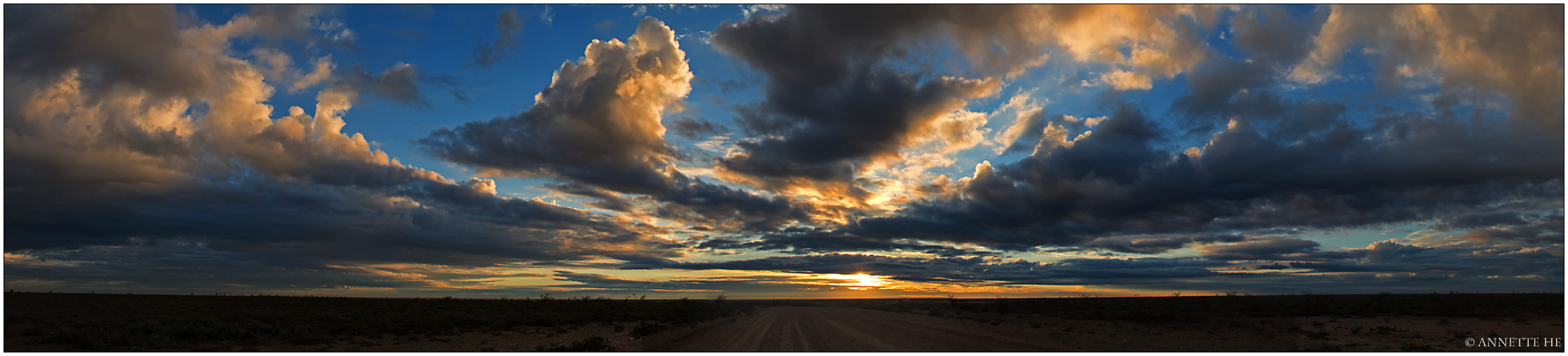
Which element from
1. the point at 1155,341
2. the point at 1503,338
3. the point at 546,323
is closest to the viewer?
the point at 1503,338

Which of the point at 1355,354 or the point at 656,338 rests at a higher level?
the point at 1355,354

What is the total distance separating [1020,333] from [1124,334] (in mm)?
5604

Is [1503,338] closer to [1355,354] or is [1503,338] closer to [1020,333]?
[1355,354]

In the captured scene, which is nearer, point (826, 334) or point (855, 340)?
point (855, 340)

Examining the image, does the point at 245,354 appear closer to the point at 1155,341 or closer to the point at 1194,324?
the point at 1155,341

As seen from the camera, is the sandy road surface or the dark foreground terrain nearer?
the dark foreground terrain

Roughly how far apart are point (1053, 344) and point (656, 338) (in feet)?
71.5

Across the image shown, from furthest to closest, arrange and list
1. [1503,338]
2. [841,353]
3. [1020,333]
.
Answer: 1. [1020,333]
2. [1503,338]
3. [841,353]

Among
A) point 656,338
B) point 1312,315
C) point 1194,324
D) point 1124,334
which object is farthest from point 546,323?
point 1312,315

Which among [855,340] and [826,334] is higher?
[855,340]

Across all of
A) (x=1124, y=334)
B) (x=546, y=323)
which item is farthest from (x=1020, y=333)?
(x=546, y=323)

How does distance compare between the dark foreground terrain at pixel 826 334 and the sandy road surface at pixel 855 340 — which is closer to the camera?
the dark foreground terrain at pixel 826 334

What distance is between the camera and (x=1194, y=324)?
39.1 m

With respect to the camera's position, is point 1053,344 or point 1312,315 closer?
point 1053,344
